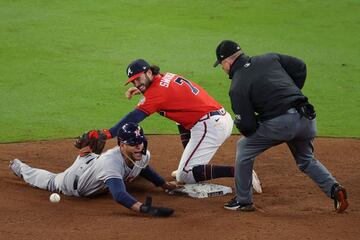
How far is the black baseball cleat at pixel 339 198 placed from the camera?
742cm

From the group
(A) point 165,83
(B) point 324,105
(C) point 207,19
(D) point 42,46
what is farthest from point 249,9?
(A) point 165,83

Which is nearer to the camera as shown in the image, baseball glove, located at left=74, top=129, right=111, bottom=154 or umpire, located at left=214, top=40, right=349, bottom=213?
umpire, located at left=214, top=40, right=349, bottom=213

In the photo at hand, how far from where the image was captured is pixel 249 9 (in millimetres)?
18562

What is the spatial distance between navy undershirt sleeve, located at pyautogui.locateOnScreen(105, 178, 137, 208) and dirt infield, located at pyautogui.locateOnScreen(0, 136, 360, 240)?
0.14 m

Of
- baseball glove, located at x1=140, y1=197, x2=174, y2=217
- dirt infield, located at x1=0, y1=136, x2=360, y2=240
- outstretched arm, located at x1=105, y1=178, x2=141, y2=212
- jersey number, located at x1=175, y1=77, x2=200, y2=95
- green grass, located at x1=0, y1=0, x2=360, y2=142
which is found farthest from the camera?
green grass, located at x1=0, y1=0, x2=360, y2=142

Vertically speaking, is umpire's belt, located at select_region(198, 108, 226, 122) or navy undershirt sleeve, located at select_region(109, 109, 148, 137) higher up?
navy undershirt sleeve, located at select_region(109, 109, 148, 137)

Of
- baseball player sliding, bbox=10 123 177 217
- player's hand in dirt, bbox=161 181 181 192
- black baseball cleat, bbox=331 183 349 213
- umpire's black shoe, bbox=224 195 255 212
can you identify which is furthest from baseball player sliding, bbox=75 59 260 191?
black baseball cleat, bbox=331 183 349 213

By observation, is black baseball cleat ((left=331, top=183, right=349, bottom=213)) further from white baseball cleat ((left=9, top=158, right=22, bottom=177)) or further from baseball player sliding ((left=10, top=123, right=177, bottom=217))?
white baseball cleat ((left=9, top=158, right=22, bottom=177))

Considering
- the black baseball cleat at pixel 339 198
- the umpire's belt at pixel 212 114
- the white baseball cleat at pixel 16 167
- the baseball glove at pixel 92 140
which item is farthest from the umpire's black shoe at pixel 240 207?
the white baseball cleat at pixel 16 167

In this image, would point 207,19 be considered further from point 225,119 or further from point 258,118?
point 258,118

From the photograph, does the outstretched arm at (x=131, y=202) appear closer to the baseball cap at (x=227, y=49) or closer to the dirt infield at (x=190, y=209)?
the dirt infield at (x=190, y=209)

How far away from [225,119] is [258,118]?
1.26 m

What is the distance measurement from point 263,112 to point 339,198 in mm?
1067

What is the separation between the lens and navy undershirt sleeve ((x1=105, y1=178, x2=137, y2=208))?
24.1 ft
